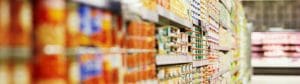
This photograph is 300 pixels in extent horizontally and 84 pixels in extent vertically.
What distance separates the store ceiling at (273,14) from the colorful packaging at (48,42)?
16309 mm

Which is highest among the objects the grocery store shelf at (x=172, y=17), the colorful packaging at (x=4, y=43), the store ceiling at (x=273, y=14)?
the store ceiling at (x=273, y=14)

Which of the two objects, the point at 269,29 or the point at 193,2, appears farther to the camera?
the point at 269,29

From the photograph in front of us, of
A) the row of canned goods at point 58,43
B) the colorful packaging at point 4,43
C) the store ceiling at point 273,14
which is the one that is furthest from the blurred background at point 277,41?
the colorful packaging at point 4,43

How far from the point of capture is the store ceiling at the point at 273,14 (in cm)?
1741

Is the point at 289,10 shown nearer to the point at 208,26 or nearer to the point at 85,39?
the point at 208,26

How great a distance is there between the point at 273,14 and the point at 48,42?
675 inches

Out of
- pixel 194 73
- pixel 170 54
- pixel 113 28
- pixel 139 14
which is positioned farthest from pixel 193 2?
pixel 113 28

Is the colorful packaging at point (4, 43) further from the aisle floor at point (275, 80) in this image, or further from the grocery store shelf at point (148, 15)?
the aisle floor at point (275, 80)

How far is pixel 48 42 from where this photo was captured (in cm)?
104

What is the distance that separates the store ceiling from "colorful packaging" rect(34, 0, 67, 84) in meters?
16.3

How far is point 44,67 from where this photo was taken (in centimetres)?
104

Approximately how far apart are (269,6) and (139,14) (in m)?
16.5

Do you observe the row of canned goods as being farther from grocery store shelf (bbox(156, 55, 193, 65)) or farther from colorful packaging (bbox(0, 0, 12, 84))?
grocery store shelf (bbox(156, 55, 193, 65))

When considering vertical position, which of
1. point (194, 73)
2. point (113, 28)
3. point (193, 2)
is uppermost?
point (193, 2)
